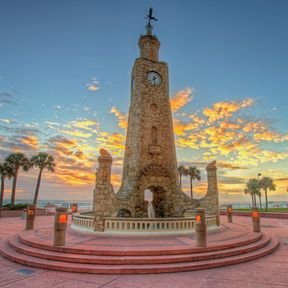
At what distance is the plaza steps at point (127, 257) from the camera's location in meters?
7.20

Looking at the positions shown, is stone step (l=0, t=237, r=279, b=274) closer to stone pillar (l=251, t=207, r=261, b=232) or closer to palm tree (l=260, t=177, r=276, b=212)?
stone pillar (l=251, t=207, r=261, b=232)

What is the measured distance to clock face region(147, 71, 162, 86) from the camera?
68.6ft

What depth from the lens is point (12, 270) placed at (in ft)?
23.7

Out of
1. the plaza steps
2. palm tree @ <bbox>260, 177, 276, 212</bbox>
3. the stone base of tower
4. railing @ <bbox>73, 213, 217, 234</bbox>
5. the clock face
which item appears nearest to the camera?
the plaza steps

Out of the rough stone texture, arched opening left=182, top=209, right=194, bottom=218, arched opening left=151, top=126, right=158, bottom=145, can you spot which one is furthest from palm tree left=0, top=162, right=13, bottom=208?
arched opening left=182, top=209, right=194, bottom=218

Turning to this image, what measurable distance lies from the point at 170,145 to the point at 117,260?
45.3 ft

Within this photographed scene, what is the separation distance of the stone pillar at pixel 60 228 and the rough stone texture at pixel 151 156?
7273 millimetres

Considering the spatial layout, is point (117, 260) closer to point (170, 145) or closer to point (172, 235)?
point (172, 235)

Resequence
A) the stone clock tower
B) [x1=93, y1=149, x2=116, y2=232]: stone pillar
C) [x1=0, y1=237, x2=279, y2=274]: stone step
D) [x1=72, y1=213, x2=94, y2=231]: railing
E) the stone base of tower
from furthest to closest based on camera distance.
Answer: the stone clock tower < the stone base of tower < [x1=72, y1=213, x2=94, y2=231]: railing < [x1=93, y1=149, x2=116, y2=232]: stone pillar < [x1=0, y1=237, x2=279, y2=274]: stone step

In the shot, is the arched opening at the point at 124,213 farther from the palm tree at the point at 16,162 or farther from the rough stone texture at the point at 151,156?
the palm tree at the point at 16,162

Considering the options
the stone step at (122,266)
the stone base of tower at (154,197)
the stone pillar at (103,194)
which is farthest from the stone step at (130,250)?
the stone base of tower at (154,197)

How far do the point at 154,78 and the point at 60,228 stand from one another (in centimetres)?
1624

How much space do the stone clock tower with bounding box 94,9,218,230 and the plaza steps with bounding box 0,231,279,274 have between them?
24.9 feet

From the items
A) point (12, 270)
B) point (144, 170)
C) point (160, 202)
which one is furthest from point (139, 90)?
point (12, 270)
